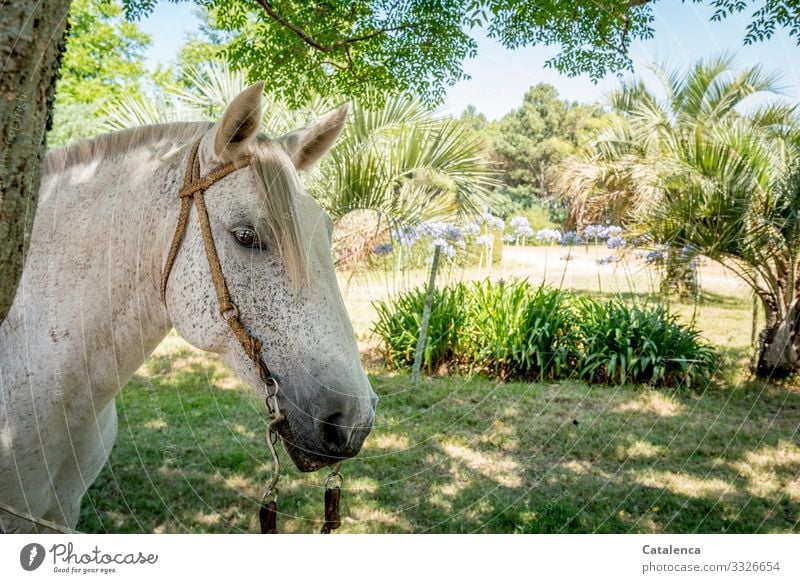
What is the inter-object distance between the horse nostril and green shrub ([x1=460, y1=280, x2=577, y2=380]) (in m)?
2.52

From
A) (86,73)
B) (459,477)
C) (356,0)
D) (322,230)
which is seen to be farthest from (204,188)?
(86,73)

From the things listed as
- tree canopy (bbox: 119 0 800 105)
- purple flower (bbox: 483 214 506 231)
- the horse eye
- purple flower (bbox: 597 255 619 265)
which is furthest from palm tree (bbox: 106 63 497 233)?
the horse eye

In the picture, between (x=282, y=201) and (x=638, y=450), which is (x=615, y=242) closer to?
(x=638, y=450)

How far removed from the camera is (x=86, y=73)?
5.88m

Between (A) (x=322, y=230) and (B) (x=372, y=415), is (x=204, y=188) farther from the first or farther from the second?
(B) (x=372, y=415)

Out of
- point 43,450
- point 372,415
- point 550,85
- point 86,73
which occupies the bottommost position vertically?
point 43,450

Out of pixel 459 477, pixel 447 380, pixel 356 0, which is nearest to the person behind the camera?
pixel 356 0

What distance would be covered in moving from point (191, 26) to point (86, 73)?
4.10 meters

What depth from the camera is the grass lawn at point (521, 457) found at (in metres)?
3.02

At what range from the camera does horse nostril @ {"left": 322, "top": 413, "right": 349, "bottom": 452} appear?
1.29m

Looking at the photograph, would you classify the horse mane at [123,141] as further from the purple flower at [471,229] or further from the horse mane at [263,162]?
the purple flower at [471,229]

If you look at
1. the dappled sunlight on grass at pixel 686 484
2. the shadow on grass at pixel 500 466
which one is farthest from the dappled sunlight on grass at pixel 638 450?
the dappled sunlight on grass at pixel 686 484

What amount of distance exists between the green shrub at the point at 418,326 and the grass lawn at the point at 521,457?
18cm

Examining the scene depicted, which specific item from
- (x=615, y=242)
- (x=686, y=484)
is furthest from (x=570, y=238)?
(x=686, y=484)
